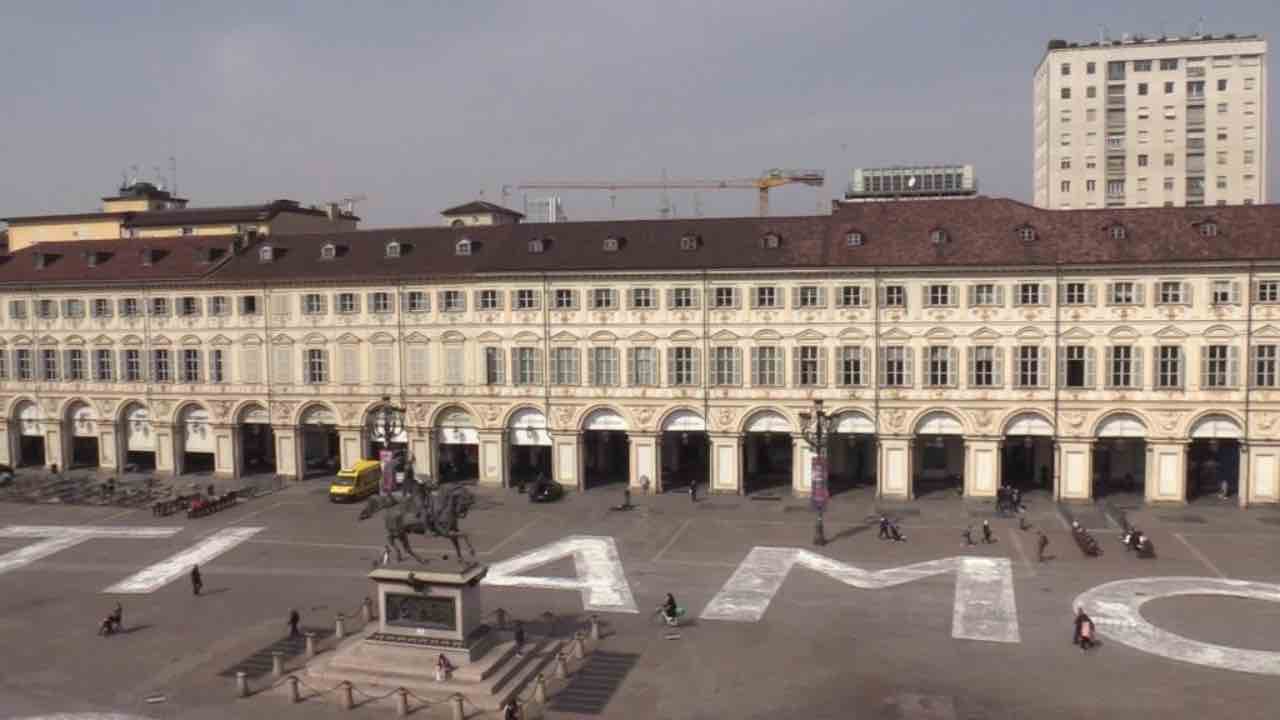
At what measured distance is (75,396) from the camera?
83.1m

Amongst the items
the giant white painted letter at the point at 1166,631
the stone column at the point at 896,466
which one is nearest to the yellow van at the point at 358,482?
the stone column at the point at 896,466

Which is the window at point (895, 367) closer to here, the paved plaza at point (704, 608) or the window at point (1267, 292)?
the paved plaza at point (704, 608)

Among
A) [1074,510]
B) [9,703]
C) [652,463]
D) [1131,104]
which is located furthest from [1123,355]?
[1131,104]

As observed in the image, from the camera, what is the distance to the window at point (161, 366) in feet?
265

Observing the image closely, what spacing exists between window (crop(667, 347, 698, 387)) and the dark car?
954 cm

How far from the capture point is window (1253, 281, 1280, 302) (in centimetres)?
6372

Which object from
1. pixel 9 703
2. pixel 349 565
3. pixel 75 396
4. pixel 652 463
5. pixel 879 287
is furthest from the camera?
pixel 75 396

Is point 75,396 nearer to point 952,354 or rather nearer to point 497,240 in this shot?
point 497,240

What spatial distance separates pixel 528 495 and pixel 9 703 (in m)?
37.4

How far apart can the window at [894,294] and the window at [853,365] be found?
3290mm

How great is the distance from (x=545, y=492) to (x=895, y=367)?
22001 mm

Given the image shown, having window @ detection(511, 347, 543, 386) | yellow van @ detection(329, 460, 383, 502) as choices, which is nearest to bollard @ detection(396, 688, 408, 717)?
yellow van @ detection(329, 460, 383, 502)

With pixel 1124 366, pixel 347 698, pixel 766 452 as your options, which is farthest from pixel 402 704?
pixel 1124 366

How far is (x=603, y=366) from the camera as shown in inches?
2859
